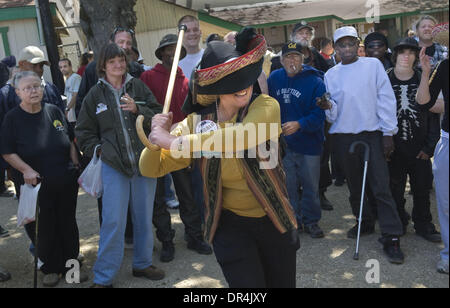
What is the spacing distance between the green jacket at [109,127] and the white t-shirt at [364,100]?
1.98m

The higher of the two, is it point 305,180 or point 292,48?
point 292,48

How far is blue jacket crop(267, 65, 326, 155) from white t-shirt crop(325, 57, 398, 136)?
0.20 m

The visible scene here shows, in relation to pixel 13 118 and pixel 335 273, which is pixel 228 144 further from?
pixel 13 118

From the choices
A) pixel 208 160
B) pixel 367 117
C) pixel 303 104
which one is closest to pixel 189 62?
pixel 303 104

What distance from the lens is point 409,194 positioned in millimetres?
6656

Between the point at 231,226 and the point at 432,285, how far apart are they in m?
2.31

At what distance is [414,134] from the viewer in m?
5.04

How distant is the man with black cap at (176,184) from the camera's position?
511 cm

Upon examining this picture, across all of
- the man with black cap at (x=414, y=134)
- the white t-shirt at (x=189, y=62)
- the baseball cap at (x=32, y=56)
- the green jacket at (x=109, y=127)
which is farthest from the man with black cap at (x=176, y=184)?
the man with black cap at (x=414, y=134)

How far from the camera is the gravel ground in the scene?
4.31 meters

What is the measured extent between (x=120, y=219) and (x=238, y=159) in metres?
2.07

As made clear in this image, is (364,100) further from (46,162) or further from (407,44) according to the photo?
(46,162)

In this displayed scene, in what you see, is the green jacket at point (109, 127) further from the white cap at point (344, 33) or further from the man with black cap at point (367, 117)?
the white cap at point (344, 33)

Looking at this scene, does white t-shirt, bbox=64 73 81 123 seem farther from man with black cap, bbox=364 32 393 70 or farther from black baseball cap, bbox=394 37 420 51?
black baseball cap, bbox=394 37 420 51
